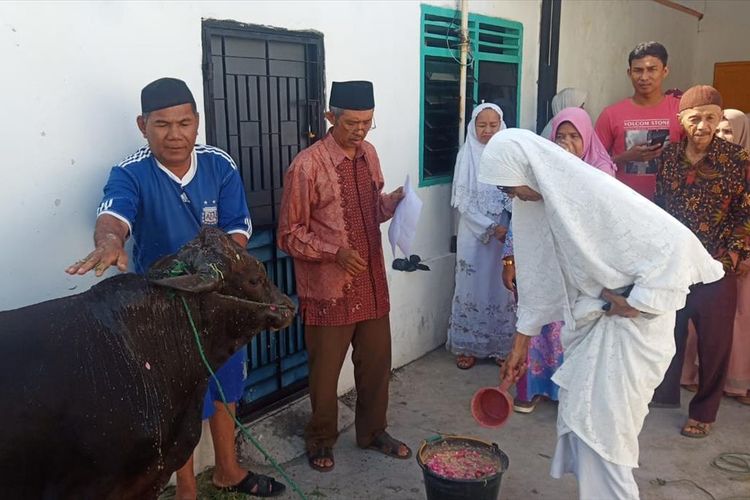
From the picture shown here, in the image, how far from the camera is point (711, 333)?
4.28 m

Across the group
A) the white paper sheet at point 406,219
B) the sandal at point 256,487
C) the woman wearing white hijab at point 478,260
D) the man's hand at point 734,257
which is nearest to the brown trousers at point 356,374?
the sandal at point 256,487

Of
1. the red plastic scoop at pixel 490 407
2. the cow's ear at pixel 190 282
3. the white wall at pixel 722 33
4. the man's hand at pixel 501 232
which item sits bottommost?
the red plastic scoop at pixel 490 407

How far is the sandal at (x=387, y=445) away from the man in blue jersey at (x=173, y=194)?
42.8 inches

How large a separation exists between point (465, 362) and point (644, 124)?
2243mm

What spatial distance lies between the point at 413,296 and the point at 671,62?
7639mm

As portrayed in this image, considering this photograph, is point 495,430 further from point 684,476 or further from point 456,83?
point 456,83

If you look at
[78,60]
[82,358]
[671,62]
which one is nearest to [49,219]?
[78,60]

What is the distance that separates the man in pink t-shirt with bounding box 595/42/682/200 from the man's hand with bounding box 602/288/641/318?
2411 mm

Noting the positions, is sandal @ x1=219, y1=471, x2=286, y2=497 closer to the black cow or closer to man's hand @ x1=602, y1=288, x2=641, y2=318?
the black cow

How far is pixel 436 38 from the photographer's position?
17.6ft

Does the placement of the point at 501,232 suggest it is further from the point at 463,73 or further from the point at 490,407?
the point at 490,407

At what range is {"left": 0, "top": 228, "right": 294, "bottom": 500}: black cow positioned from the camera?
6.75 feet

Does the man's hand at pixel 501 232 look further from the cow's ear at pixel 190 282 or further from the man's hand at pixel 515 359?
the cow's ear at pixel 190 282

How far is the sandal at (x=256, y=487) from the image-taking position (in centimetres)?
360
